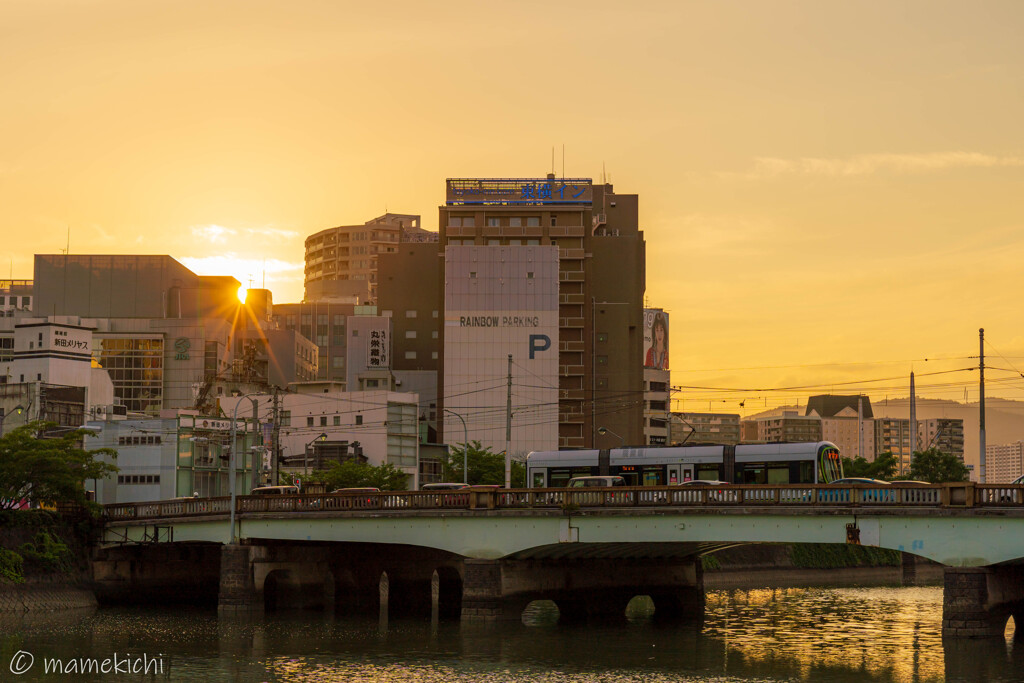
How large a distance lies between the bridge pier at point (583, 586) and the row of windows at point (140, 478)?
60426 millimetres

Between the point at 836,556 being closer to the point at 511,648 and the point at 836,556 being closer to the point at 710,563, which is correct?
the point at 710,563

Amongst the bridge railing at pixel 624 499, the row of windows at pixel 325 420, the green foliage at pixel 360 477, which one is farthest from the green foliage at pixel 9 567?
the row of windows at pixel 325 420

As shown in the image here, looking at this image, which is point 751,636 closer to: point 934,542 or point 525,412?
point 934,542

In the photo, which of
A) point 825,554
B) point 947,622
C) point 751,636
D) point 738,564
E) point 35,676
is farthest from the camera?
point 825,554

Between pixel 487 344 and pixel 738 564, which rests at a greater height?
pixel 487 344

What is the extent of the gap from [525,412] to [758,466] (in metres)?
109

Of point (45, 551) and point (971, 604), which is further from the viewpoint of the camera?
point (45, 551)

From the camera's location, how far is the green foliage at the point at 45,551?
77562mm

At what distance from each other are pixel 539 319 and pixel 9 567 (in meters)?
114

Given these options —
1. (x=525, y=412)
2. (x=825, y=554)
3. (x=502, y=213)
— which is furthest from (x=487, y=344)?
(x=825, y=554)

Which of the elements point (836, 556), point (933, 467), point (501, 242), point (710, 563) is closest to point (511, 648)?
point (710, 563)

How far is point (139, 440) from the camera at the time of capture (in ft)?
423

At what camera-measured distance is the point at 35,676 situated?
2096 inches

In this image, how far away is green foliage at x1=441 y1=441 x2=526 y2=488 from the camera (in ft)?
449
